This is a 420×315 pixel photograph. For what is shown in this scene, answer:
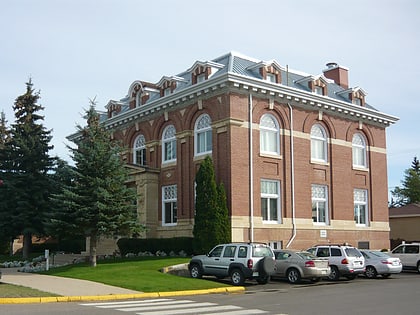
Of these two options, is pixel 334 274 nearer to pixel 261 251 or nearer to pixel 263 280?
pixel 263 280

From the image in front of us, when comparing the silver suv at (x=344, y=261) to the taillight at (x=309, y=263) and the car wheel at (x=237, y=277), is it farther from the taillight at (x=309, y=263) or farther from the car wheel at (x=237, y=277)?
the car wheel at (x=237, y=277)

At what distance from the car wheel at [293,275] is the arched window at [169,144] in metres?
13.3

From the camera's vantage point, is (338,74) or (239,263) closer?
(239,263)

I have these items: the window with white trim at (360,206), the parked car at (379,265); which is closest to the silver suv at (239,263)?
the parked car at (379,265)

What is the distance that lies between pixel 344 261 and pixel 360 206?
532 inches

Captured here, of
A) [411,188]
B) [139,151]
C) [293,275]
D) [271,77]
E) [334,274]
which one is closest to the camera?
[293,275]

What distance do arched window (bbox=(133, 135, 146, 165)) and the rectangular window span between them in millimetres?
14681

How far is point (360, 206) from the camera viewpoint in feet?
121

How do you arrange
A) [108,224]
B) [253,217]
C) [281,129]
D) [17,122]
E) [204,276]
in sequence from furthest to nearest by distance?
[17,122] → [281,129] → [253,217] → [108,224] → [204,276]

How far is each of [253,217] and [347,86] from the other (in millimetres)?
17240

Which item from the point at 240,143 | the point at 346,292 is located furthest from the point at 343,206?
the point at 346,292

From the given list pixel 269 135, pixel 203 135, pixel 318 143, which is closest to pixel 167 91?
pixel 203 135

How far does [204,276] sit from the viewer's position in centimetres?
2395

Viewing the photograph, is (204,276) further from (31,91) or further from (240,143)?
(31,91)
